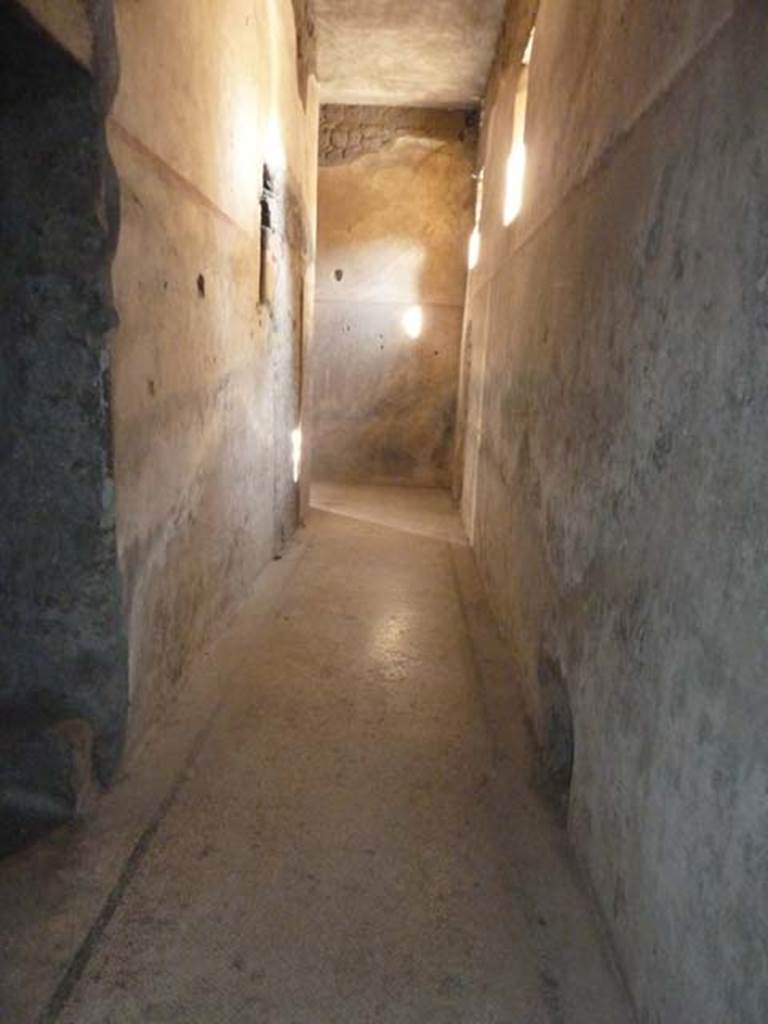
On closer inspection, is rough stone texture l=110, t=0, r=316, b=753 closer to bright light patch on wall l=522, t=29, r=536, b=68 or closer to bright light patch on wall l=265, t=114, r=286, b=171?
bright light patch on wall l=265, t=114, r=286, b=171

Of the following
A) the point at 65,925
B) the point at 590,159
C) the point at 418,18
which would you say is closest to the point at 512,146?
the point at 418,18

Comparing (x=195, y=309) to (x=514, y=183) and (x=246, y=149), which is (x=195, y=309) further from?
(x=514, y=183)

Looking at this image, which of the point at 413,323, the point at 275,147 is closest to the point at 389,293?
the point at 413,323

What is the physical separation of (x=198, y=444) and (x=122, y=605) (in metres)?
1.05

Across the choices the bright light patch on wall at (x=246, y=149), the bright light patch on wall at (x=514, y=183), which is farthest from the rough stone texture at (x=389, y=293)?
the bright light patch on wall at (x=246, y=149)

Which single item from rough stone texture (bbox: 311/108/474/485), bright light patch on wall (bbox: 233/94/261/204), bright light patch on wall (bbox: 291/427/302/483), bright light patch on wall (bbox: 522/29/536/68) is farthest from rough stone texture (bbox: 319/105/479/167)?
bright light patch on wall (bbox: 233/94/261/204)

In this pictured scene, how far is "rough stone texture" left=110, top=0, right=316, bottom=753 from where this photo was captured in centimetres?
229

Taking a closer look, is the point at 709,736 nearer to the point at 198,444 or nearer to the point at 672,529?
the point at 672,529

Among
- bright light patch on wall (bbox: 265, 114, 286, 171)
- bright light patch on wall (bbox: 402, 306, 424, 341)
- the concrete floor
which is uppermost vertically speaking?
bright light patch on wall (bbox: 265, 114, 286, 171)

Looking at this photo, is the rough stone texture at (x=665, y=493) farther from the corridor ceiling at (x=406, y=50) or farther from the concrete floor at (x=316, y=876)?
the corridor ceiling at (x=406, y=50)

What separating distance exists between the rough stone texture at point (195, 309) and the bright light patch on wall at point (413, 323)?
3.54 m

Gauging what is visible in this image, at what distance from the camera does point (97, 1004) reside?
1538 mm

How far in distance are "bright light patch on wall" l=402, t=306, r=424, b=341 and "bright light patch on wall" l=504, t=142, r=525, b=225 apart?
335cm

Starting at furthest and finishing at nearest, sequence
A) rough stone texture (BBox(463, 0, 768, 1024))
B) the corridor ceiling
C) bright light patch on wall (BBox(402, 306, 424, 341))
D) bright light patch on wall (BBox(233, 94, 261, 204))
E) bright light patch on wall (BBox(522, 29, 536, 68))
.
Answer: bright light patch on wall (BBox(402, 306, 424, 341)) < the corridor ceiling < bright light patch on wall (BBox(522, 29, 536, 68)) < bright light patch on wall (BBox(233, 94, 261, 204)) < rough stone texture (BBox(463, 0, 768, 1024))
